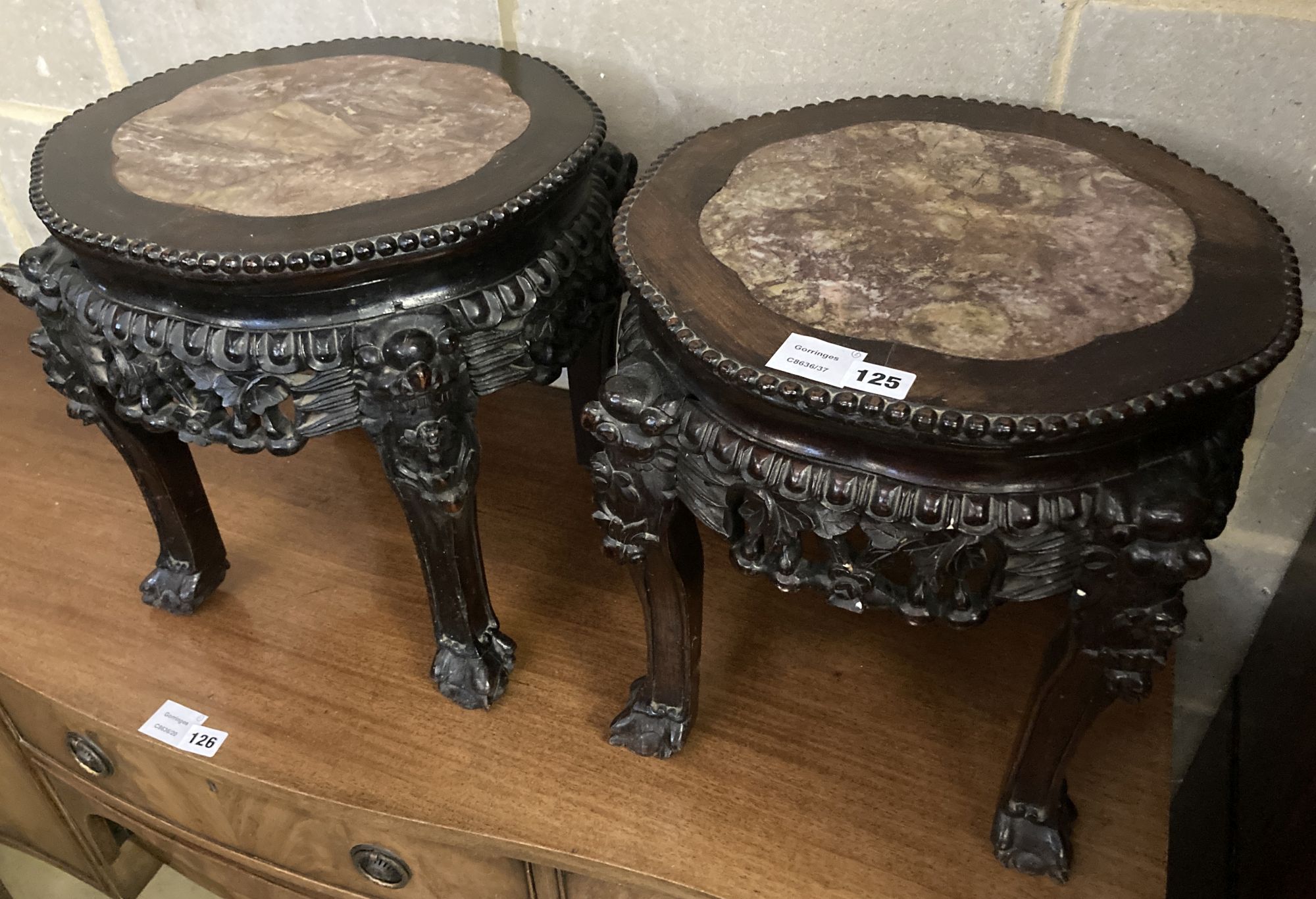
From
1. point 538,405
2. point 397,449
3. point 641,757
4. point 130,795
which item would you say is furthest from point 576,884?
point 538,405

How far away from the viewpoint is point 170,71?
1.11 metres

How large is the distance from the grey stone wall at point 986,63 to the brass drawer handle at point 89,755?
0.89 m

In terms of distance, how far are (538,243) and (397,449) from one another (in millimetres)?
215

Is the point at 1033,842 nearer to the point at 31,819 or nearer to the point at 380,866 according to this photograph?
the point at 380,866

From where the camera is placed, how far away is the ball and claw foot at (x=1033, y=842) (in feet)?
2.79

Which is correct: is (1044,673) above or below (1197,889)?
above

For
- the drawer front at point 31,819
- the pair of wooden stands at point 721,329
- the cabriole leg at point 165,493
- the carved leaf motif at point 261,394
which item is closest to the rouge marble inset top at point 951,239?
the pair of wooden stands at point 721,329

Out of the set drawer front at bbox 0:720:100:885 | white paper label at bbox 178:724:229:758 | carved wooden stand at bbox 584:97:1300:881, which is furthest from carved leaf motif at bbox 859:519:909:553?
drawer front at bbox 0:720:100:885

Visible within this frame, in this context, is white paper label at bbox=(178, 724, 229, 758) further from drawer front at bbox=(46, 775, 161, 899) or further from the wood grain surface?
drawer front at bbox=(46, 775, 161, 899)

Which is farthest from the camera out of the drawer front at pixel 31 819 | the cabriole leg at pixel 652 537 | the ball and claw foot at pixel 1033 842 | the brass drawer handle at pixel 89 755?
the drawer front at pixel 31 819

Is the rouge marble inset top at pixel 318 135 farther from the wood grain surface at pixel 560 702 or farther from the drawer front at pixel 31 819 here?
the drawer front at pixel 31 819

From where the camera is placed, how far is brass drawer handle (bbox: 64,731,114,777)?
1097mm

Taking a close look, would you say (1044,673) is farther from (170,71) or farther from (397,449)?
(170,71)

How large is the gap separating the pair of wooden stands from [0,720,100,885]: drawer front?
1.50 feet
